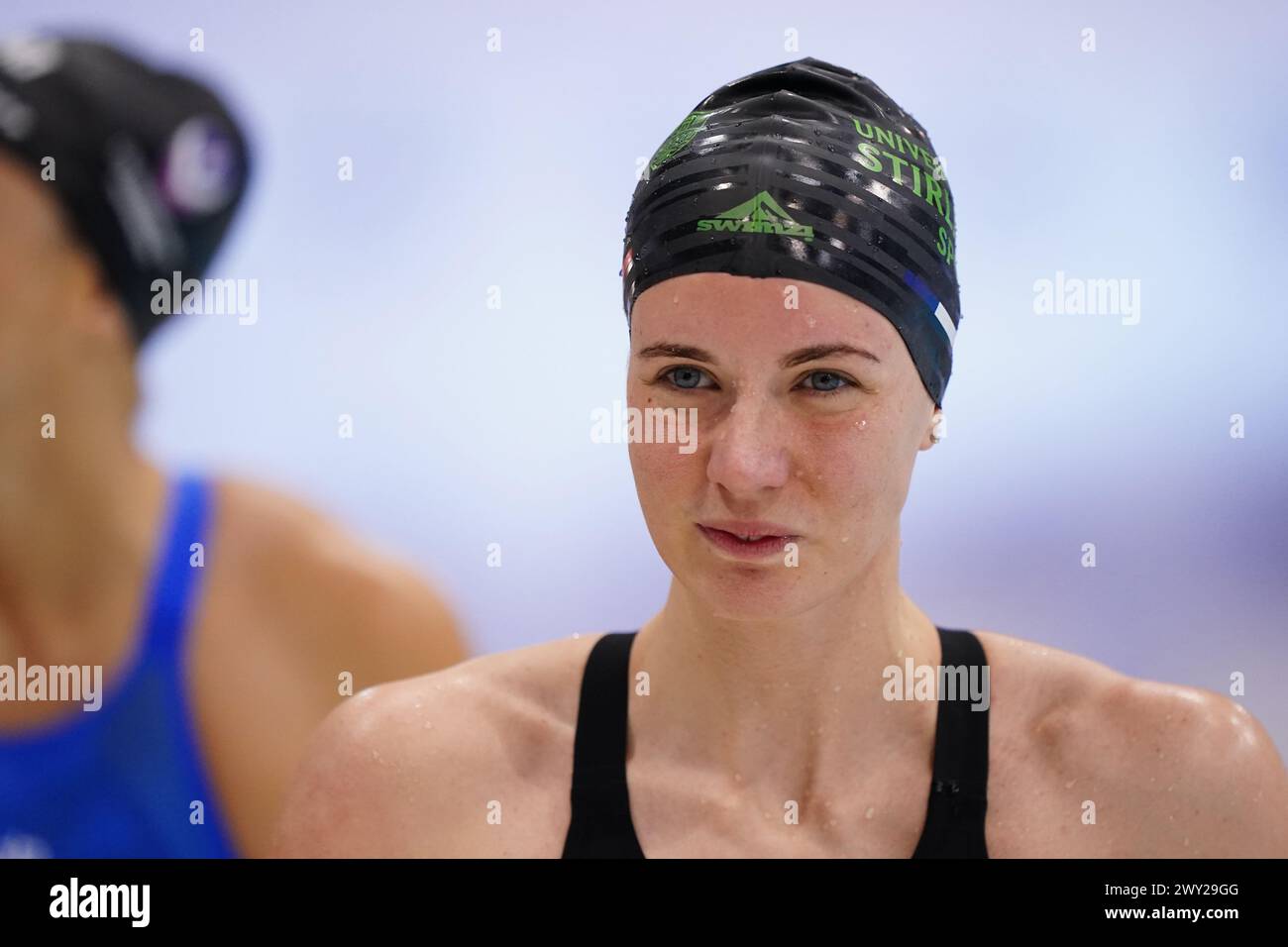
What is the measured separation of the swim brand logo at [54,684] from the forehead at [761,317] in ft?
7.20

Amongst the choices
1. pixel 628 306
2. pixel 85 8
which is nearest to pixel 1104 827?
pixel 628 306

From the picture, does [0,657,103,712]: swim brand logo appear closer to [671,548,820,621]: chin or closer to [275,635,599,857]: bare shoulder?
[275,635,599,857]: bare shoulder

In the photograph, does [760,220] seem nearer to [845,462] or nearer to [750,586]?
[845,462]

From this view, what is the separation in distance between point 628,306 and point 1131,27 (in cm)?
189

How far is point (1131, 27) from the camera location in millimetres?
3625

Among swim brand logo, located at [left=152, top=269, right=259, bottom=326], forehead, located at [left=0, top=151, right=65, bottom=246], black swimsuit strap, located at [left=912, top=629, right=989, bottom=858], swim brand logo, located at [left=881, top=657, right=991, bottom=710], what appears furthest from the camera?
swim brand logo, located at [left=152, top=269, right=259, bottom=326]

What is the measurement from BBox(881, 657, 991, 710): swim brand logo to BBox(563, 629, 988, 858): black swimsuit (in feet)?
0.05

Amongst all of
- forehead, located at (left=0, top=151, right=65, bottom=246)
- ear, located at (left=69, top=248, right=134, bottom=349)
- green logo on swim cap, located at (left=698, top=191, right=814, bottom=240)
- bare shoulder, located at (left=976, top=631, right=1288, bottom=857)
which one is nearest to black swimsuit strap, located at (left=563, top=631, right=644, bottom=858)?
bare shoulder, located at (left=976, top=631, right=1288, bottom=857)

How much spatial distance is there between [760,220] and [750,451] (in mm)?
434

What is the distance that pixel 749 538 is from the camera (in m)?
2.38

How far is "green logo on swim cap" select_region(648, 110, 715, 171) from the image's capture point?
102 inches

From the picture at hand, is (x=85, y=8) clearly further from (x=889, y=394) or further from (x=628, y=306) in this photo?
(x=889, y=394)
